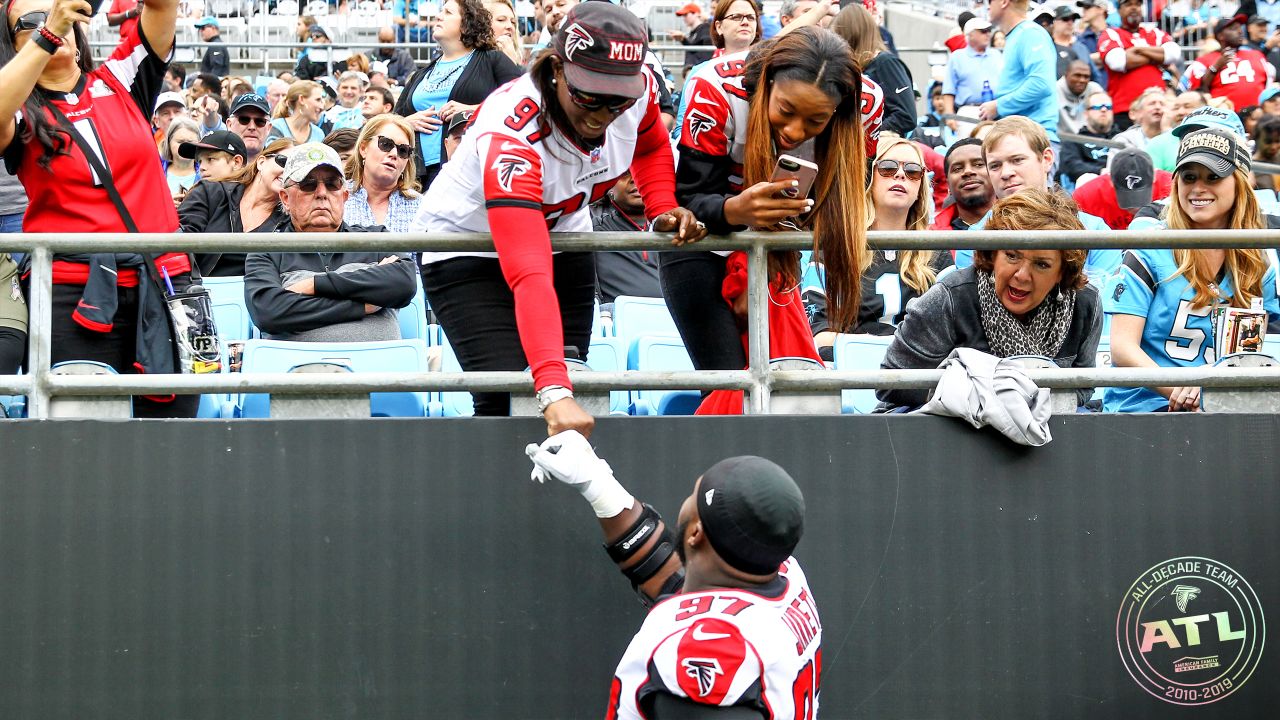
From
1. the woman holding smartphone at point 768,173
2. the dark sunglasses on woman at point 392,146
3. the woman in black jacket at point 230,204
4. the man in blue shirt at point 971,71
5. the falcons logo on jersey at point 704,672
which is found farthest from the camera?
the man in blue shirt at point 971,71

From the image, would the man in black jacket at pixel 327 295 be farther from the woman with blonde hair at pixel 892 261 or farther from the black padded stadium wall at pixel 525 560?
the woman with blonde hair at pixel 892 261

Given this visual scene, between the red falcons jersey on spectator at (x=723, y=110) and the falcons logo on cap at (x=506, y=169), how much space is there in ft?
2.34

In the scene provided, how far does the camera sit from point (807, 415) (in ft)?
14.7

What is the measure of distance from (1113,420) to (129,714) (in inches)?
127

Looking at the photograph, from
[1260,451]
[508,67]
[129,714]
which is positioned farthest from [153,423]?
[508,67]

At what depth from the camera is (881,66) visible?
817cm

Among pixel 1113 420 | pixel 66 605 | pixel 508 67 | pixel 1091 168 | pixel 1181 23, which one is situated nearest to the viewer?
pixel 66 605

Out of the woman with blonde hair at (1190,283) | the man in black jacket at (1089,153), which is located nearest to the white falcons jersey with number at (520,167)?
the woman with blonde hair at (1190,283)

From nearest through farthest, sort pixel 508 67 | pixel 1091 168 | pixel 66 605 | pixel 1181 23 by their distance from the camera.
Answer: pixel 66 605
pixel 508 67
pixel 1091 168
pixel 1181 23

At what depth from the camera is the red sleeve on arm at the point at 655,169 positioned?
4504 millimetres

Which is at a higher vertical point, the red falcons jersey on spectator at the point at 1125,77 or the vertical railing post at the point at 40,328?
the red falcons jersey on spectator at the point at 1125,77

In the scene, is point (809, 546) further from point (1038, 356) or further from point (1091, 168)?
point (1091, 168)

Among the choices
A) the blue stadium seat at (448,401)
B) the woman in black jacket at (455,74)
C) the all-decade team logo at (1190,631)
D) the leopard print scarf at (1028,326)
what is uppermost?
the woman in black jacket at (455,74)

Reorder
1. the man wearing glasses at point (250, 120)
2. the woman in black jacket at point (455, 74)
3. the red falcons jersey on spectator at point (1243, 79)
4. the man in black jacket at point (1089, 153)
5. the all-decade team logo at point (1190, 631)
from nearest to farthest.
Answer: the all-decade team logo at point (1190, 631), the woman in black jacket at point (455, 74), the man wearing glasses at point (250, 120), the man in black jacket at point (1089, 153), the red falcons jersey on spectator at point (1243, 79)
